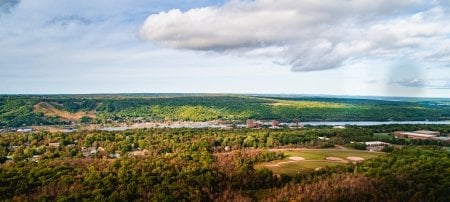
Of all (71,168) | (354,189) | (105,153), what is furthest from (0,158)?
(354,189)

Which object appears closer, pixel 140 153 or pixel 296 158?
pixel 296 158

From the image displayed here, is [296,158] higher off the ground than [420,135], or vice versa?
[420,135]

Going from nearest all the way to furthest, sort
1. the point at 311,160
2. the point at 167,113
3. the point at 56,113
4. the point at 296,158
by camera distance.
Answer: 1. the point at 311,160
2. the point at 296,158
3. the point at 56,113
4. the point at 167,113

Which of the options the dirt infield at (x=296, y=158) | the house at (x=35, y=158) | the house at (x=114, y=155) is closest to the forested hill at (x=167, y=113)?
the house at (x=35, y=158)

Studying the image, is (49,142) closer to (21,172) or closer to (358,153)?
(21,172)

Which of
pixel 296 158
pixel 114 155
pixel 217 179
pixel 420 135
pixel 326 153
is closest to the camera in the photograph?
pixel 217 179

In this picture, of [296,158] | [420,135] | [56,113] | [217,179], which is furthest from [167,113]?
[217,179]

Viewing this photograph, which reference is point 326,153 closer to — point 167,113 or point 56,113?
point 167,113
